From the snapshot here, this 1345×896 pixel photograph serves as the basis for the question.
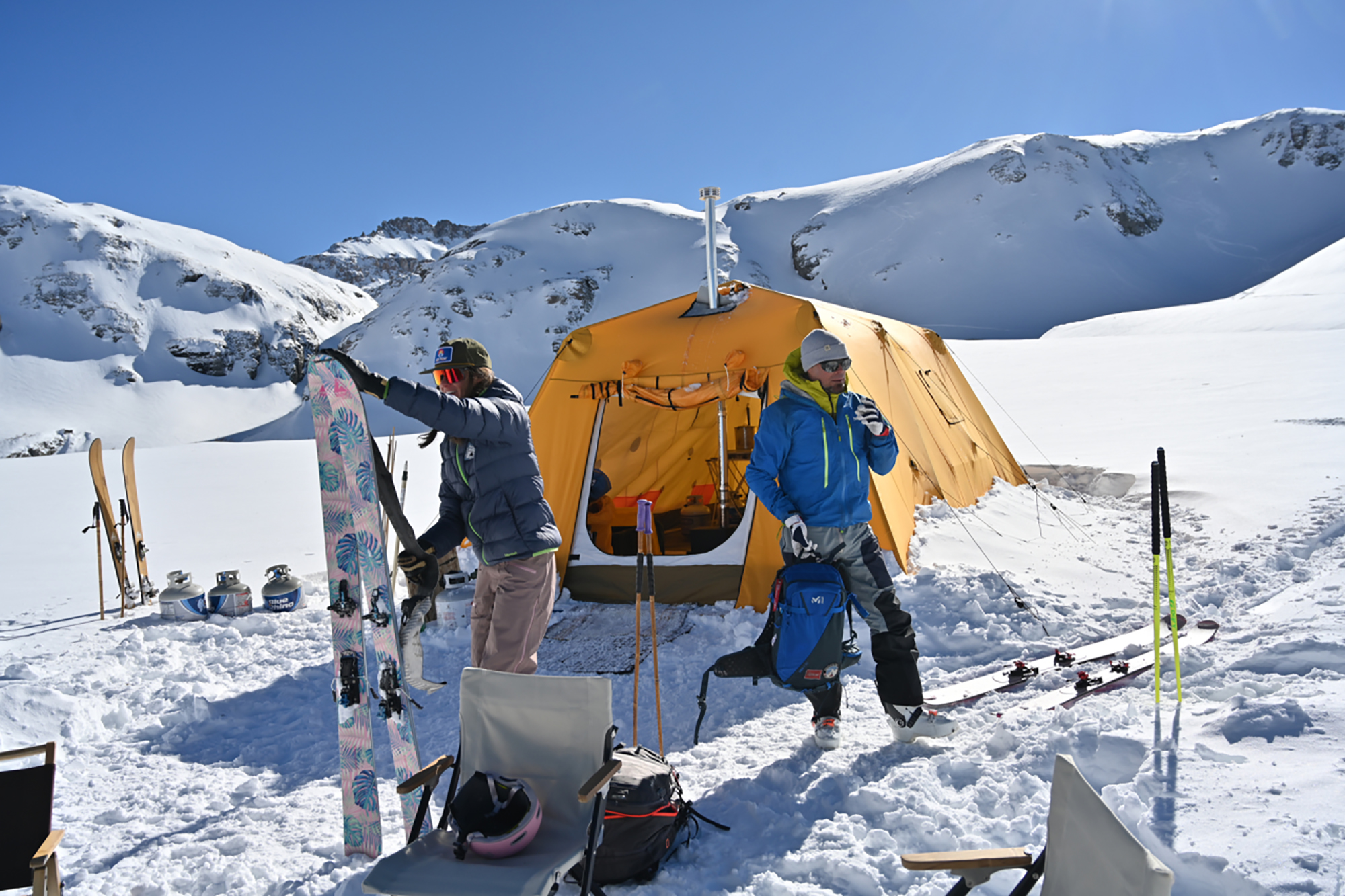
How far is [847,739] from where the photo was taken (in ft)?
11.2

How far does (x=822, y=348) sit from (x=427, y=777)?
7.35ft

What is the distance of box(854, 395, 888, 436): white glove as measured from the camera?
10.7 feet

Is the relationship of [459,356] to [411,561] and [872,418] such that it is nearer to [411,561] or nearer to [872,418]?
[411,561]

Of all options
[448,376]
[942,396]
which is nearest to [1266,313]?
[942,396]

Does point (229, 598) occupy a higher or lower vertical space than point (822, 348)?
lower

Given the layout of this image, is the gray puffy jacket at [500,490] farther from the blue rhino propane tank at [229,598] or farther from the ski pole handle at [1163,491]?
the blue rhino propane tank at [229,598]

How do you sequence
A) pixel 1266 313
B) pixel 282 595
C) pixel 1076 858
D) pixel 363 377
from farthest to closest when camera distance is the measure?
pixel 1266 313 → pixel 282 595 → pixel 363 377 → pixel 1076 858

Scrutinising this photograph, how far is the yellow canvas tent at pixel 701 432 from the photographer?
541 centimetres

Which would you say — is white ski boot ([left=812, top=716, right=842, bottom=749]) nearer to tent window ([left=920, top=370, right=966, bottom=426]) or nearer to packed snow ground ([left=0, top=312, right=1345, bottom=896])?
packed snow ground ([left=0, top=312, right=1345, bottom=896])

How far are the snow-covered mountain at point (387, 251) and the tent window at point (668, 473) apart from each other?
317 feet

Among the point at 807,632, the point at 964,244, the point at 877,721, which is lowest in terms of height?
the point at 877,721

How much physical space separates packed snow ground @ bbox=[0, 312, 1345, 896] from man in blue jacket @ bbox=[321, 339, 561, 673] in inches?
34.9

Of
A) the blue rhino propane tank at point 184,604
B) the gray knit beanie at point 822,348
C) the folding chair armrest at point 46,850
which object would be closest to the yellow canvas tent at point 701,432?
the gray knit beanie at point 822,348

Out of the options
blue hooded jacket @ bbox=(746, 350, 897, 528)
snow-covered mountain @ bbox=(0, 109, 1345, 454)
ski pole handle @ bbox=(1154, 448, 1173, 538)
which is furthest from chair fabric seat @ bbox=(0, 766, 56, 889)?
snow-covered mountain @ bbox=(0, 109, 1345, 454)
